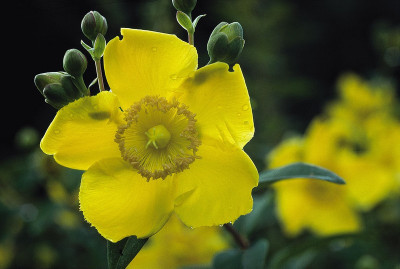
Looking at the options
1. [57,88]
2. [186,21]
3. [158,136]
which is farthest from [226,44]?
[57,88]

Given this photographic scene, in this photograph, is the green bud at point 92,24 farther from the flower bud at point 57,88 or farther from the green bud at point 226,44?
the green bud at point 226,44

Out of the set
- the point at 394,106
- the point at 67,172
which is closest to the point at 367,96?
the point at 394,106

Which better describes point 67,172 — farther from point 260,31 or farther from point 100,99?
point 260,31

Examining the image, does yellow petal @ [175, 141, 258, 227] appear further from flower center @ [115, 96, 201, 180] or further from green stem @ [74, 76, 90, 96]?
green stem @ [74, 76, 90, 96]

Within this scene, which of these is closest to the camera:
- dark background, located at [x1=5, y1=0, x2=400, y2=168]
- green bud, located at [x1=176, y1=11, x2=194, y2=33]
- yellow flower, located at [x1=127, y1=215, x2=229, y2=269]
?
green bud, located at [x1=176, y1=11, x2=194, y2=33]

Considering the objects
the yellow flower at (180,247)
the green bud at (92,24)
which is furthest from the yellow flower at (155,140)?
the yellow flower at (180,247)

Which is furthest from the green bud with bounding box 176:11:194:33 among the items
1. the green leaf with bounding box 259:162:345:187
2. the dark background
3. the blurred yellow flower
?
the dark background

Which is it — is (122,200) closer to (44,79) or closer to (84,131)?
(84,131)
